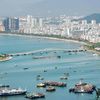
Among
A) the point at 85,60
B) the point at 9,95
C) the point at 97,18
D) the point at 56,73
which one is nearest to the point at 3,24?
the point at 97,18

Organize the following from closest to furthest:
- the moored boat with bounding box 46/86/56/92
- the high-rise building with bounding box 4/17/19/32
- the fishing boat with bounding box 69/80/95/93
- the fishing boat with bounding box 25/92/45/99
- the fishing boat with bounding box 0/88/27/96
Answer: the fishing boat with bounding box 25/92/45/99 → the fishing boat with bounding box 0/88/27/96 → the fishing boat with bounding box 69/80/95/93 → the moored boat with bounding box 46/86/56/92 → the high-rise building with bounding box 4/17/19/32

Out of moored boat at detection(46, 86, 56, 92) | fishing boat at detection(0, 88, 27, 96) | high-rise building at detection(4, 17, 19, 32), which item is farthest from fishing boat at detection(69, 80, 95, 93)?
high-rise building at detection(4, 17, 19, 32)

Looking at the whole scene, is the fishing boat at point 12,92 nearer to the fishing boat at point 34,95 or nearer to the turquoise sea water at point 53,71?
the turquoise sea water at point 53,71

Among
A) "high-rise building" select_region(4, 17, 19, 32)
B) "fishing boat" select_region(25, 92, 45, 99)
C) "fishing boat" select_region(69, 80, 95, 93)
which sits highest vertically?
"fishing boat" select_region(69, 80, 95, 93)

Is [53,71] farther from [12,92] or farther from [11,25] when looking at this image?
[11,25]

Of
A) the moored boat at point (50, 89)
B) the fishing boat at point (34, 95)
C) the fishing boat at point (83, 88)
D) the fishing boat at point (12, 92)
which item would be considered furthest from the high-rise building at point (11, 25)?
the fishing boat at point (34, 95)

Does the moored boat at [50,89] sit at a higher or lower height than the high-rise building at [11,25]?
higher

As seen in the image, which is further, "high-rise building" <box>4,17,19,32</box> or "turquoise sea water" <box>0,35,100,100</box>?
"high-rise building" <box>4,17,19,32</box>

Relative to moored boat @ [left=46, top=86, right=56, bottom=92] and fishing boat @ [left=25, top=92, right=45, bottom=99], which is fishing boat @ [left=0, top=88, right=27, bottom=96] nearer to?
fishing boat @ [left=25, top=92, right=45, bottom=99]

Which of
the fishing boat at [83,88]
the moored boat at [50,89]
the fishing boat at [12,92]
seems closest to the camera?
the fishing boat at [12,92]

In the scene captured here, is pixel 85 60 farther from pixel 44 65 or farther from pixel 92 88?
pixel 92 88

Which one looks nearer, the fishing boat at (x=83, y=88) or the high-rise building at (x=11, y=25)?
the fishing boat at (x=83, y=88)
